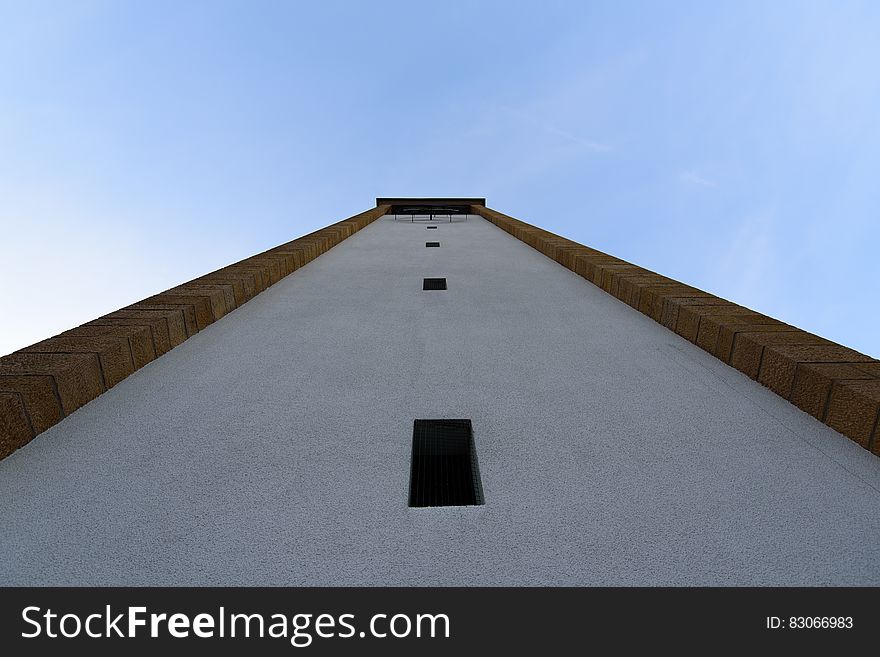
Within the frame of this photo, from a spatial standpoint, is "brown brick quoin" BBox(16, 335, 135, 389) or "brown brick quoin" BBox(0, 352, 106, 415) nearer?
"brown brick quoin" BBox(0, 352, 106, 415)

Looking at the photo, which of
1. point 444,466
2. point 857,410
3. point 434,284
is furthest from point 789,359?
point 434,284

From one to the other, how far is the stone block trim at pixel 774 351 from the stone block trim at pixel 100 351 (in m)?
3.55

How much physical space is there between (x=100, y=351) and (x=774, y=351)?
3694mm

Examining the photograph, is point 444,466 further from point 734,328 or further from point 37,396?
point 734,328

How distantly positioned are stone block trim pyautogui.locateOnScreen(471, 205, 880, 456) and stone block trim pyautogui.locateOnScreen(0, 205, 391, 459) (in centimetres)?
355

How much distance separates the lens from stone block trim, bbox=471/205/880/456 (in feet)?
6.32

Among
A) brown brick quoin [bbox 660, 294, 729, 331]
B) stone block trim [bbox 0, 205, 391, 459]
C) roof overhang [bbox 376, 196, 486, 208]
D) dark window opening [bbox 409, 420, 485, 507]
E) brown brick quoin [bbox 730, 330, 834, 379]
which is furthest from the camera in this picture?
roof overhang [bbox 376, 196, 486, 208]

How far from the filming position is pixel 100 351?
2279 mm

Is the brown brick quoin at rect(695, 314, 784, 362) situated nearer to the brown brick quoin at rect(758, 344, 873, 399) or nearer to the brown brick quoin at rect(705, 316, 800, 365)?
the brown brick quoin at rect(705, 316, 800, 365)

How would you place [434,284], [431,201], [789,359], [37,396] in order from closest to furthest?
[37,396], [789,359], [434,284], [431,201]

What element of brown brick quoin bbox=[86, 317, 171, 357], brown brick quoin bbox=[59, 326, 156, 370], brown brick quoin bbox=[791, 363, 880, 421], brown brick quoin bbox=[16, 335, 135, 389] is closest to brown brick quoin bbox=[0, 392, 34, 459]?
brown brick quoin bbox=[16, 335, 135, 389]
